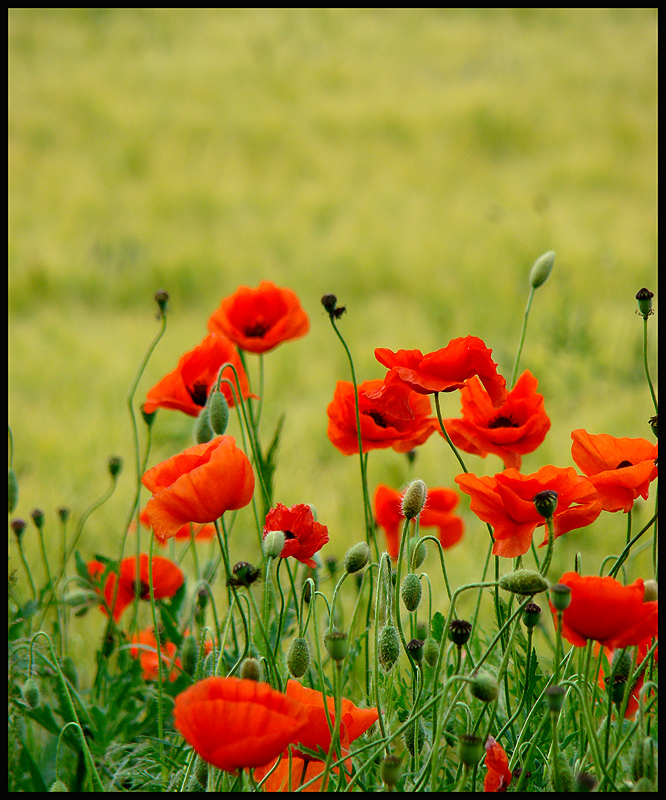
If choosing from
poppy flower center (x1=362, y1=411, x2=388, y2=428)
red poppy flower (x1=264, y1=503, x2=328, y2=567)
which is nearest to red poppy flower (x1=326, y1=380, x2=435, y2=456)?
poppy flower center (x1=362, y1=411, x2=388, y2=428)

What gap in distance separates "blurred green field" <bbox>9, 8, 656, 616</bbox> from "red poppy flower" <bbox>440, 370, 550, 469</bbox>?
23.6 inches

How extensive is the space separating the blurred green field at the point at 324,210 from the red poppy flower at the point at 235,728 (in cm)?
81

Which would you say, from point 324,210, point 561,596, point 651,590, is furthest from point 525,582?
point 324,210

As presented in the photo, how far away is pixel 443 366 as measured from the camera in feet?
1.55

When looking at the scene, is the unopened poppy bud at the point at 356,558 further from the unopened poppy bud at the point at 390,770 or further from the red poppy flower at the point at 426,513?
the red poppy flower at the point at 426,513

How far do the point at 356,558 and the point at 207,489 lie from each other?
0.09 m

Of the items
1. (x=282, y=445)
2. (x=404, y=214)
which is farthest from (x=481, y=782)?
(x=404, y=214)

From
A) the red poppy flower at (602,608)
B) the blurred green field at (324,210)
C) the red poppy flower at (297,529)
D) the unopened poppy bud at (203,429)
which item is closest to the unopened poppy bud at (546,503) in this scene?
the red poppy flower at (602,608)

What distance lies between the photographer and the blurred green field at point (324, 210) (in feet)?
5.30

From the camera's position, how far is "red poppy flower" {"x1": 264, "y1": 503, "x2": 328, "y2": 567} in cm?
46

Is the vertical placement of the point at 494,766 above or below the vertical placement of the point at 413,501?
below

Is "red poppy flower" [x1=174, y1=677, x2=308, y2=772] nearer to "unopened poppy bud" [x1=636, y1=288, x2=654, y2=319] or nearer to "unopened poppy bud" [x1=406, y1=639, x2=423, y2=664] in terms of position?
"unopened poppy bud" [x1=406, y1=639, x2=423, y2=664]

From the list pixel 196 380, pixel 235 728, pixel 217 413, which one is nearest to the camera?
pixel 235 728

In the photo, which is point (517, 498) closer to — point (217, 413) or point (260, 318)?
point (217, 413)
